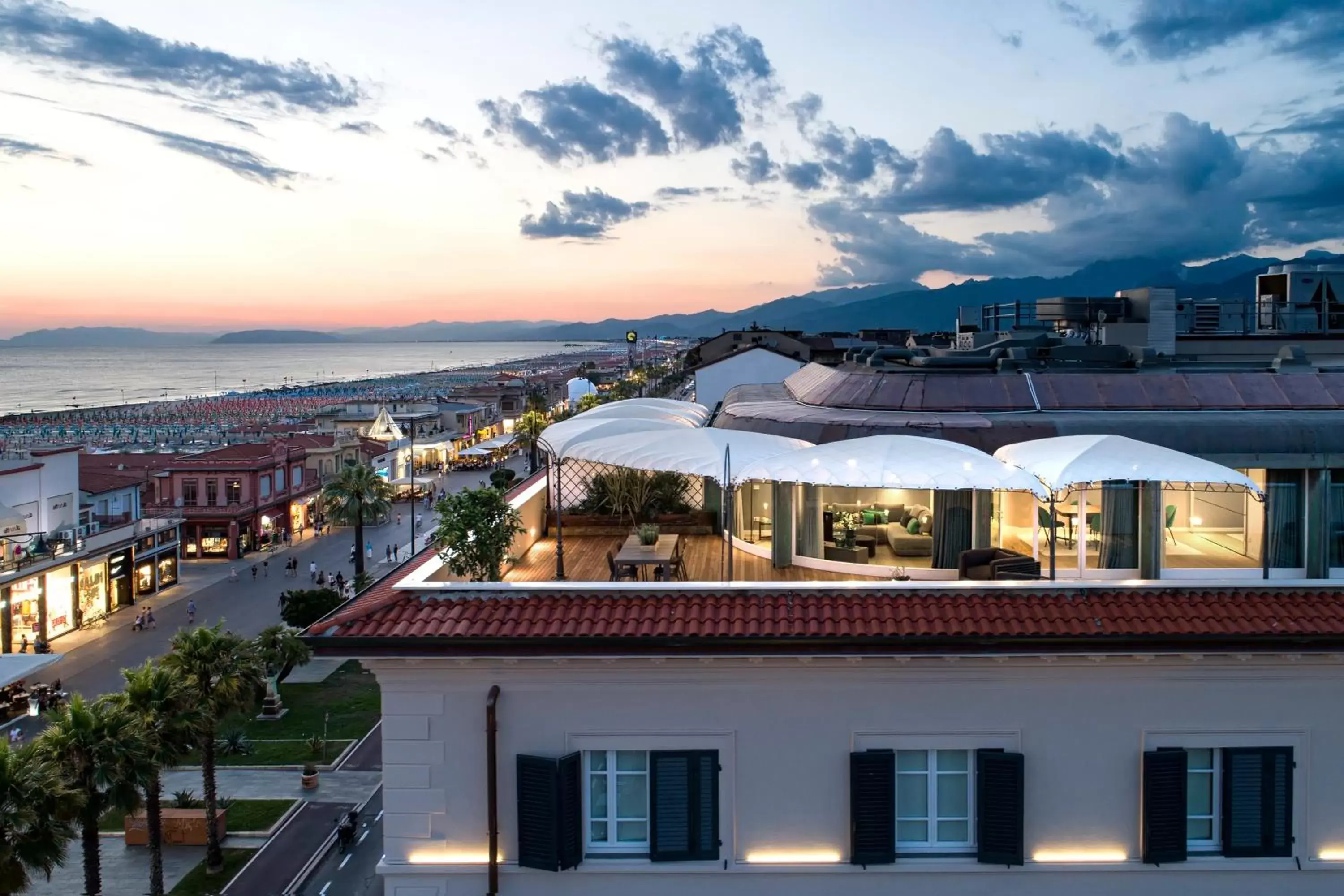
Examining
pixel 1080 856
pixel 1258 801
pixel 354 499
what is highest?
pixel 1258 801

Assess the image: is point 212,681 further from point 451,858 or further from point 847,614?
point 847,614

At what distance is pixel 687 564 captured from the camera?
15938mm

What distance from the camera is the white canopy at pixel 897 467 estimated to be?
41.7 feet

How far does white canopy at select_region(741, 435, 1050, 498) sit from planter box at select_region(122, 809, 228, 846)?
2028cm

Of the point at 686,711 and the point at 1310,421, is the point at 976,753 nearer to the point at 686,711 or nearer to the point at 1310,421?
the point at 686,711

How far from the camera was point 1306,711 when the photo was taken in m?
10.7

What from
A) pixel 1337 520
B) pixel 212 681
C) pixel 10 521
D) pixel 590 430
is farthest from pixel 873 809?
pixel 10 521

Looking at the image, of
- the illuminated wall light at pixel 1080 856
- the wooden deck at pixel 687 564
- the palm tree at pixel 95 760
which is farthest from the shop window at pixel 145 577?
the illuminated wall light at pixel 1080 856

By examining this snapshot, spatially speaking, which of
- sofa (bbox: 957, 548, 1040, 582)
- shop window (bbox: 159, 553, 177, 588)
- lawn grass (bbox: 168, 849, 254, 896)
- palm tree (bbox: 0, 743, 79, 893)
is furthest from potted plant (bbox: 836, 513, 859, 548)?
shop window (bbox: 159, 553, 177, 588)

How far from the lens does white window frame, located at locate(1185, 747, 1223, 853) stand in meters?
10.9

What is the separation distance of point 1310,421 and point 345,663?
36.0 m

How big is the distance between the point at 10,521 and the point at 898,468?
44303mm

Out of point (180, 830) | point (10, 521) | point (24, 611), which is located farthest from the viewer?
point (10, 521)

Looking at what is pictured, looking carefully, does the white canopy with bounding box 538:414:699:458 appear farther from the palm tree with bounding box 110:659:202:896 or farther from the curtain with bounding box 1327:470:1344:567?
the palm tree with bounding box 110:659:202:896
